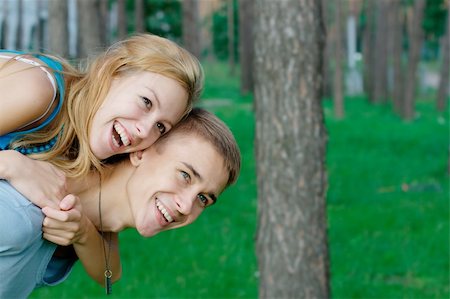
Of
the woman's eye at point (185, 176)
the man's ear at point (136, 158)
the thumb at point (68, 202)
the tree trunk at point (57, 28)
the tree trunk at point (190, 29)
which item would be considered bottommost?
the tree trunk at point (190, 29)

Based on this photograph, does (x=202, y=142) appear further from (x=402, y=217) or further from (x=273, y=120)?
(x=402, y=217)

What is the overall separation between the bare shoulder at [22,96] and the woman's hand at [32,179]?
3.5 inches

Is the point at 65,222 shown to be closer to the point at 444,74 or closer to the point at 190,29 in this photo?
the point at 190,29

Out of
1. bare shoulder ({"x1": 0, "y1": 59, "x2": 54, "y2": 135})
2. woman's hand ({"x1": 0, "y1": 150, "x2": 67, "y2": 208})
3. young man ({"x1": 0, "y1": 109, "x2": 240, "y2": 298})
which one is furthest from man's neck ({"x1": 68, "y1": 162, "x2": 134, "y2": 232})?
bare shoulder ({"x1": 0, "y1": 59, "x2": 54, "y2": 135})

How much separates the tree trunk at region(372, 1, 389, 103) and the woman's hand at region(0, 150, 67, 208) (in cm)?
2383

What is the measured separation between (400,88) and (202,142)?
21.5 meters

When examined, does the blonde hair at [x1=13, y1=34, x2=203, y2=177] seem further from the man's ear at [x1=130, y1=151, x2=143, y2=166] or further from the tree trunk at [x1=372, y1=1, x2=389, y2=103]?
the tree trunk at [x1=372, y1=1, x2=389, y2=103]

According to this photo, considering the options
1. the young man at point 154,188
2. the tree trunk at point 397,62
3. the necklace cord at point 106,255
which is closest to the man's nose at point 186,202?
the young man at point 154,188

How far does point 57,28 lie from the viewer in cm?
1007

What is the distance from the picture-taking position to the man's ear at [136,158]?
2402 mm

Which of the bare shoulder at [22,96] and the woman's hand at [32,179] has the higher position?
the bare shoulder at [22,96]

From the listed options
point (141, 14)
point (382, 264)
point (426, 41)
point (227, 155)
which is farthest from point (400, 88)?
point (426, 41)

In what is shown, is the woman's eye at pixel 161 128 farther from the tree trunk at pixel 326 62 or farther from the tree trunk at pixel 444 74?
the tree trunk at pixel 444 74

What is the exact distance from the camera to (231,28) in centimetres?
3756
